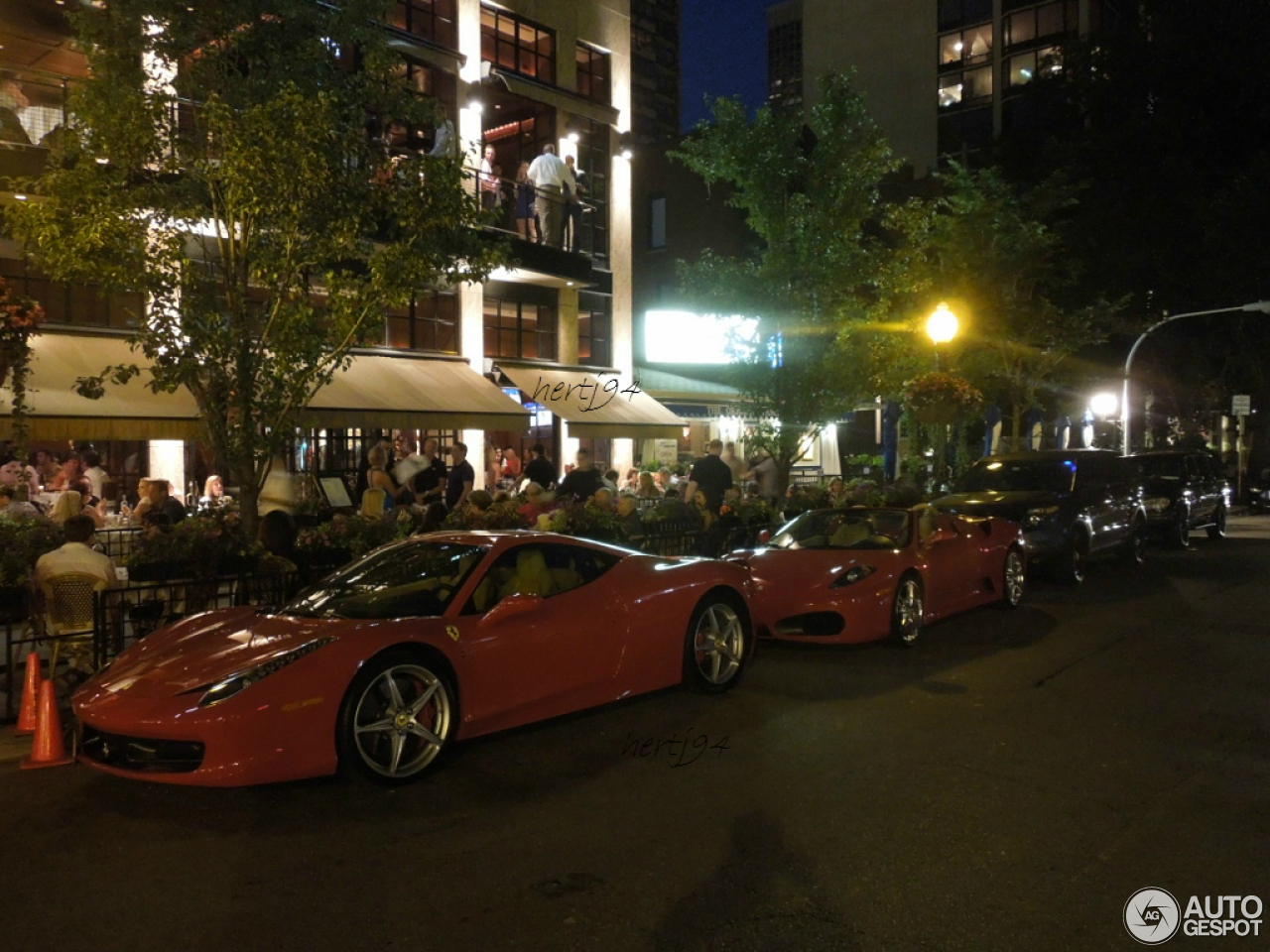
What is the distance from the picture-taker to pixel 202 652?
584 cm

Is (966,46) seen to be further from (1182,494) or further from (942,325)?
(942,325)

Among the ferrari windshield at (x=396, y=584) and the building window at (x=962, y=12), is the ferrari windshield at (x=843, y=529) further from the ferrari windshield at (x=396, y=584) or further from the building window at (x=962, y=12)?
the building window at (x=962, y=12)

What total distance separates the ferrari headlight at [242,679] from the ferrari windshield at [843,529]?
18.7 ft

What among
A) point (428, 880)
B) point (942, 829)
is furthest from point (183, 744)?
point (942, 829)

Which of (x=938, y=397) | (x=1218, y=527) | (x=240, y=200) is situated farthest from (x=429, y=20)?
(x=1218, y=527)

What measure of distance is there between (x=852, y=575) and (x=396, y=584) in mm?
4245

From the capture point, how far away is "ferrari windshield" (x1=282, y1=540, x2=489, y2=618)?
6309mm

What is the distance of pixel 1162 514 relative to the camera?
18.2 m

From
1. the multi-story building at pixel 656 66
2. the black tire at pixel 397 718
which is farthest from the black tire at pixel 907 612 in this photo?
the multi-story building at pixel 656 66

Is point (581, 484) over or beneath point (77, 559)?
over

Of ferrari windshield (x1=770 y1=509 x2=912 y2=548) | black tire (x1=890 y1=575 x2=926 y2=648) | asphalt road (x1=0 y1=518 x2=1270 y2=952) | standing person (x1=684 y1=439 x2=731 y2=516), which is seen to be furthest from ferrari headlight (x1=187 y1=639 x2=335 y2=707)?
standing person (x1=684 y1=439 x2=731 y2=516)

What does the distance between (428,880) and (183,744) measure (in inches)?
62.5

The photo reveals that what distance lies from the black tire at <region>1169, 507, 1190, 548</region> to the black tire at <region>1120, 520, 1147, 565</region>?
2.58m

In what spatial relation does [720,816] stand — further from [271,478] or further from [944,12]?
[944,12]
